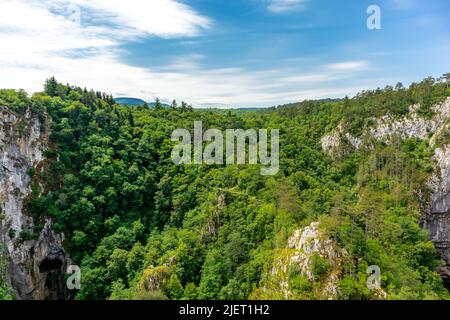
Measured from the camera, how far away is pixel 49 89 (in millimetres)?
55031

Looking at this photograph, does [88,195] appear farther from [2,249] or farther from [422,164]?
[422,164]

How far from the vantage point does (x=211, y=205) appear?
40.0m

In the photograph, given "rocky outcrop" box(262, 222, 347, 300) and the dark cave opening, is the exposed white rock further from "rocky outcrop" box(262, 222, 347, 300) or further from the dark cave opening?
the dark cave opening

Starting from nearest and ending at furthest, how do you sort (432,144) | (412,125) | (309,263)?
(309,263) < (432,144) < (412,125)

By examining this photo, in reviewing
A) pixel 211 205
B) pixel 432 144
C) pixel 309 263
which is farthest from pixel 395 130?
pixel 309 263

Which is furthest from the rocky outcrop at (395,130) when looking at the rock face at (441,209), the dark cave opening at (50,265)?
the dark cave opening at (50,265)

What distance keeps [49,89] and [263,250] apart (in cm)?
4636

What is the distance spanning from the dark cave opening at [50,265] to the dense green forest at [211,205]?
2.50m

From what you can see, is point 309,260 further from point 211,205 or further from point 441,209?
point 441,209

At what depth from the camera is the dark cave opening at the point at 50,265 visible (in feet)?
134

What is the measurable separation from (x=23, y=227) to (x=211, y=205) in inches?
883

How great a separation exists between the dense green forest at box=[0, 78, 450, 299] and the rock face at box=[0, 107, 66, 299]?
4.48 feet

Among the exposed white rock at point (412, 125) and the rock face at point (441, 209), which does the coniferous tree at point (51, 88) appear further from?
the rock face at point (441, 209)

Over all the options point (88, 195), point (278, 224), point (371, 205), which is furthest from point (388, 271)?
point (88, 195)
